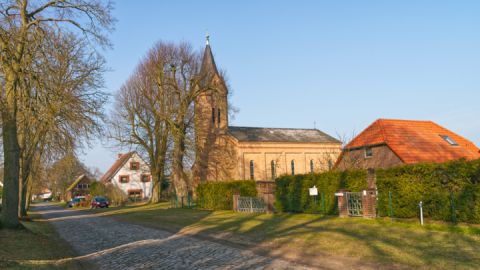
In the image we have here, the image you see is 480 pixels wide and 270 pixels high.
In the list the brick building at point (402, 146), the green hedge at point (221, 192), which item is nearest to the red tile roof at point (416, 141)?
the brick building at point (402, 146)

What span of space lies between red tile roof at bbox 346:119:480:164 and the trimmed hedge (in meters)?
10.4

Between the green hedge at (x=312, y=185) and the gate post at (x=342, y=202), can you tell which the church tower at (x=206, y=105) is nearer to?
the green hedge at (x=312, y=185)

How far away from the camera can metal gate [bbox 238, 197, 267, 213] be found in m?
26.2

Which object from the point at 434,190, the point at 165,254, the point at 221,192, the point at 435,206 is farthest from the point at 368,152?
the point at 165,254

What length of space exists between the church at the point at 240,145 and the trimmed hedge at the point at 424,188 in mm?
20544

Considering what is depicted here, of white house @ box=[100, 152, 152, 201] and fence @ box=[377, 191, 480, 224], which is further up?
white house @ box=[100, 152, 152, 201]

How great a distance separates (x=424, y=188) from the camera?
16.8 meters

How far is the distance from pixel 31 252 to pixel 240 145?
39.4 meters

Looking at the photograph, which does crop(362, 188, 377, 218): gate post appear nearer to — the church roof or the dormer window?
the church roof

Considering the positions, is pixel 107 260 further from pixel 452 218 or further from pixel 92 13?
pixel 452 218

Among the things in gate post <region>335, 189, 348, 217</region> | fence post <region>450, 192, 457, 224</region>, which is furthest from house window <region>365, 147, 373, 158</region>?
fence post <region>450, 192, 457, 224</region>

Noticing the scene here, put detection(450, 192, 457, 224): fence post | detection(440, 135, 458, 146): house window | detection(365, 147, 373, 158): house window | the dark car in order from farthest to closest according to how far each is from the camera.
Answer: the dark car < detection(440, 135, 458, 146): house window < detection(365, 147, 373, 158): house window < detection(450, 192, 457, 224): fence post

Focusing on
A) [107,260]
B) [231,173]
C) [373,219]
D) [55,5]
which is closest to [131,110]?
[231,173]

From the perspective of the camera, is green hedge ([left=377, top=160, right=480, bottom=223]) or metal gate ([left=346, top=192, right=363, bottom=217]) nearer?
green hedge ([left=377, top=160, right=480, bottom=223])
